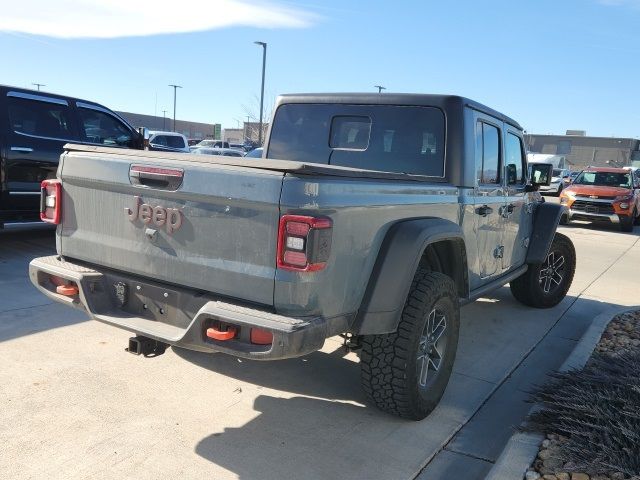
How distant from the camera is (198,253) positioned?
9.50 ft

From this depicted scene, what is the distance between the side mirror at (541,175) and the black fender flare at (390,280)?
10.1 feet

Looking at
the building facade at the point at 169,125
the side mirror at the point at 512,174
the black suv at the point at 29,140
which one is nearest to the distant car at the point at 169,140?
the black suv at the point at 29,140

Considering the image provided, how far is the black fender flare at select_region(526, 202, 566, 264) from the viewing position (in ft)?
18.9

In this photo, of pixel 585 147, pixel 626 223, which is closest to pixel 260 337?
pixel 626 223

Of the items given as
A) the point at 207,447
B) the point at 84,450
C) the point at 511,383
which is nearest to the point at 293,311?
the point at 207,447

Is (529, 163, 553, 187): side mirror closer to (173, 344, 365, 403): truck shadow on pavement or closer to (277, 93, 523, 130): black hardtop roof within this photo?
(277, 93, 523, 130): black hardtop roof

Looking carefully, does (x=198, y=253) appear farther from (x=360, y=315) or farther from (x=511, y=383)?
(x=511, y=383)

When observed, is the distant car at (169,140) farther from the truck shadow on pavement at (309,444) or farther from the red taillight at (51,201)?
the truck shadow on pavement at (309,444)

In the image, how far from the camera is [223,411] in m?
3.55

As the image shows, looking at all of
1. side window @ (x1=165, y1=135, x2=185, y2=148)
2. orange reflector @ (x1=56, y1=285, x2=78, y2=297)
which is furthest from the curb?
side window @ (x1=165, y1=135, x2=185, y2=148)

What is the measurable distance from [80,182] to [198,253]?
0.97 metres

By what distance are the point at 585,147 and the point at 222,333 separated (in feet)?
254

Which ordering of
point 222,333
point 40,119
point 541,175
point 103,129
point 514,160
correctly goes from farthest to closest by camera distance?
point 103,129 → point 40,119 → point 541,175 → point 514,160 → point 222,333

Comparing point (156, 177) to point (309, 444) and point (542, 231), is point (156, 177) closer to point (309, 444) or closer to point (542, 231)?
point (309, 444)
